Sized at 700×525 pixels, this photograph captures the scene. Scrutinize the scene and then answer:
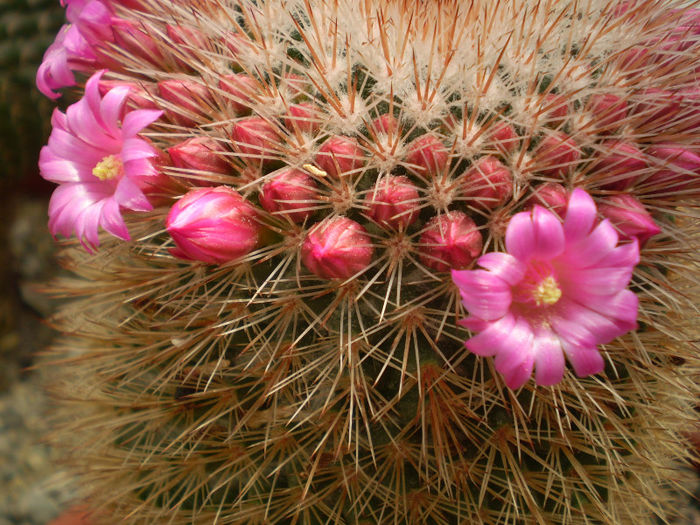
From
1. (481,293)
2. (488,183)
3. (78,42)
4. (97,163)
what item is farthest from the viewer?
(78,42)

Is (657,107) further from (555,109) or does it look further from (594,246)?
(594,246)

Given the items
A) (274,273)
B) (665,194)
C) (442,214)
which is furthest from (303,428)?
(665,194)

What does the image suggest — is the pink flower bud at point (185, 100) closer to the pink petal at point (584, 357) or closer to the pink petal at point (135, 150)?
the pink petal at point (135, 150)

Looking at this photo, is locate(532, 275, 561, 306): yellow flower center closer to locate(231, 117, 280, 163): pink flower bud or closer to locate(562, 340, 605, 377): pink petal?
locate(562, 340, 605, 377): pink petal

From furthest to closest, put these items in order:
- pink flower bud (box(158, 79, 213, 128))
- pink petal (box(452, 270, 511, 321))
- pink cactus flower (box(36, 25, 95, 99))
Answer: pink cactus flower (box(36, 25, 95, 99))
pink flower bud (box(158, 79, 213, 128))
pink petal (box(452, 270, 511, 321))

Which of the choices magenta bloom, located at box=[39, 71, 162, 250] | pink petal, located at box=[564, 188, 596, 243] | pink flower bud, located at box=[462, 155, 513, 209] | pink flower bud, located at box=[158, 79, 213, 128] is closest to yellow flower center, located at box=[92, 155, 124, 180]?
magenta bloom, located at box=[39, 71, 162, 250]

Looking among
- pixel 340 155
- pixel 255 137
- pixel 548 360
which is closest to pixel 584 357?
pixel 548 360
